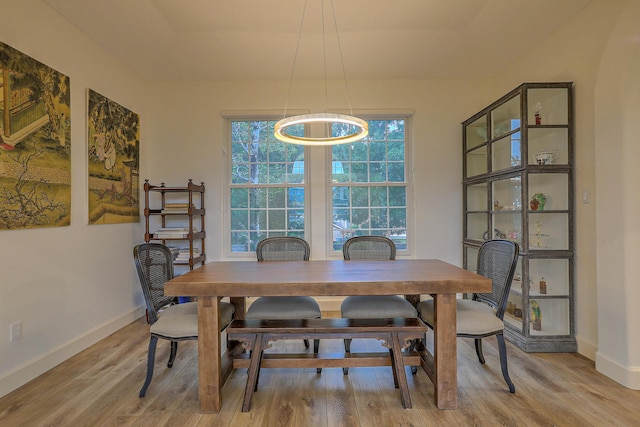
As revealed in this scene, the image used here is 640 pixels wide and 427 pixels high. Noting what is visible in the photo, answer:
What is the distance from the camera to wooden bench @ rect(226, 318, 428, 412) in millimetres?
1862

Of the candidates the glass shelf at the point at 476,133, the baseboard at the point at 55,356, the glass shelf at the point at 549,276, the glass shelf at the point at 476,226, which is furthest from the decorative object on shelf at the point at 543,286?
the baseboard at the point at 55,356

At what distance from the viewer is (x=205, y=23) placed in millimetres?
2713

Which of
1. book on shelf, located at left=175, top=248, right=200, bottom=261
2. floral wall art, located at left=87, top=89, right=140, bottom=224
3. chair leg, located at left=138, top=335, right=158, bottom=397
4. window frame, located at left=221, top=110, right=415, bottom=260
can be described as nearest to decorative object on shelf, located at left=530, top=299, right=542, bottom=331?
window frame, located at left=221, top=110, right=415, bottom=260

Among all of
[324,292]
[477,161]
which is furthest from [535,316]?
[324,292]

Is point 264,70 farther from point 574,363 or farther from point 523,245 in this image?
point 574,363

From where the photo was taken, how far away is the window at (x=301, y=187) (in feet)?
12.9

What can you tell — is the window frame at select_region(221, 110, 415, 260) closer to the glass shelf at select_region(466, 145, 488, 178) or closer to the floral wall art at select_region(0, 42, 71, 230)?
the glass shelf at select_region(466, 145, 488, 178)

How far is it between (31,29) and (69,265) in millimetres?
1820

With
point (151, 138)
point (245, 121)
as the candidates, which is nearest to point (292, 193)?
point (245, 121)

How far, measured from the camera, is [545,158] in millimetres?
2668

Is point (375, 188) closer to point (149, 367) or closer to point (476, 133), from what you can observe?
point (476, 133)

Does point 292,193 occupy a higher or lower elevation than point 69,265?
higher

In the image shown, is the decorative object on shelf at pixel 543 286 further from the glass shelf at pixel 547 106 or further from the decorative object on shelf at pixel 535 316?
the glass shelf at pixel 547 106

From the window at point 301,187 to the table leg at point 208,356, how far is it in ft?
7.09
